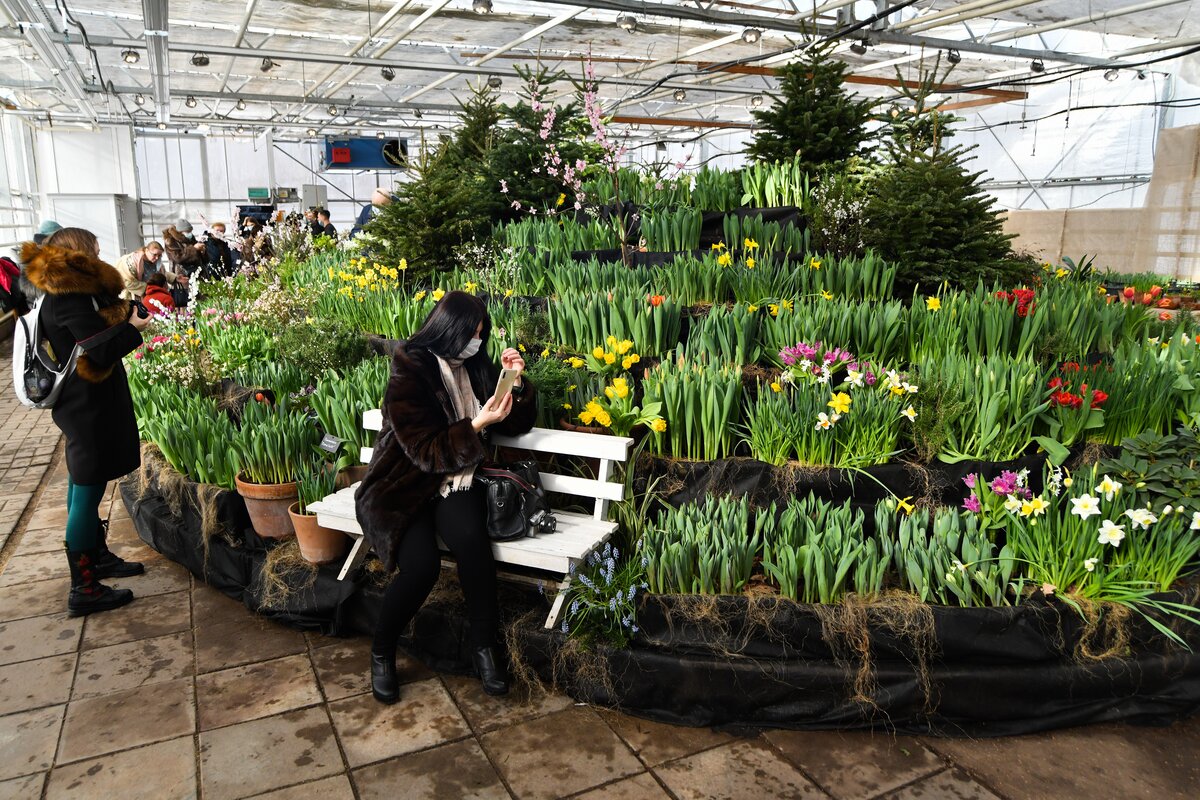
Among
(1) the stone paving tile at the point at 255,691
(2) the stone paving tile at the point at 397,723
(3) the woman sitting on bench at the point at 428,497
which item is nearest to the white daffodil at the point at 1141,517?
(3) the woman sitting on bench at the point at 428,497

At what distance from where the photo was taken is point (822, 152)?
6043 mm

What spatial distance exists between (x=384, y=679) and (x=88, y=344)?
1.72 meters

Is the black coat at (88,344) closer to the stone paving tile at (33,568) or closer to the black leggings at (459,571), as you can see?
the stone paving tile at (33,568)

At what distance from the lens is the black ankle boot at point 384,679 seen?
106 inches

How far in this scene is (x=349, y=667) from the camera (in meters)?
2.91

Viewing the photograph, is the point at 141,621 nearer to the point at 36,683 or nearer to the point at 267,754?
the point at 36,683

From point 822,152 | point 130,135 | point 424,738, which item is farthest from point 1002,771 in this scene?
point 130,135

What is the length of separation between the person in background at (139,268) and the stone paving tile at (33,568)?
11.5ft

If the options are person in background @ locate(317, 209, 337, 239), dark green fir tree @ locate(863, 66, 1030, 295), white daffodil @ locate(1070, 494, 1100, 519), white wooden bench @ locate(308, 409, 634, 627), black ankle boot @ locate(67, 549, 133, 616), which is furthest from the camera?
person in background @ locate(317, 209, 337, 239)

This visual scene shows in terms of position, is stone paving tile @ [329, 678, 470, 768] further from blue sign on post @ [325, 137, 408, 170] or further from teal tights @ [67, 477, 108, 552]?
blue sign on post @ [325, 137, 408, 170]

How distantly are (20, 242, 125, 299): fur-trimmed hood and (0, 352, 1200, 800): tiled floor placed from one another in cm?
133

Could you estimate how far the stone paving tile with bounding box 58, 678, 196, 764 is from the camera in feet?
8.07

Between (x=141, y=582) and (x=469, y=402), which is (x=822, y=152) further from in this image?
(x=141, y=582)

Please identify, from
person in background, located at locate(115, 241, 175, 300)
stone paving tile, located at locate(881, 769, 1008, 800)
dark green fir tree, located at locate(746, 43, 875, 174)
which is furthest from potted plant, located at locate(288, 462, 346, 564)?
person in background, located at locate(115, 241, 175, 300)
